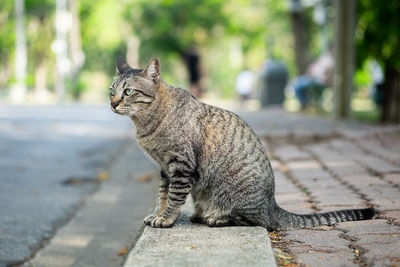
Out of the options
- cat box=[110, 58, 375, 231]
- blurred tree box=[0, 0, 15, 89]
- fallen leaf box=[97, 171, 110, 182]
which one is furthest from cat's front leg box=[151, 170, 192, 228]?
blurred tree box=[0, 0, 15, 89]

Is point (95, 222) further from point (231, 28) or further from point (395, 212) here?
point (231, 28)

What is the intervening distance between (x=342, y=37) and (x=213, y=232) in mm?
9018

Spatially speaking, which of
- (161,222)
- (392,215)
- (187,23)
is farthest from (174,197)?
(187,23)

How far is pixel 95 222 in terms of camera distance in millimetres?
5379

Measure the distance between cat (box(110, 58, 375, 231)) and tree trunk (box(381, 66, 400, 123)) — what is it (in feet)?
26.2

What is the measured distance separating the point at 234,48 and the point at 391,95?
38.0 metres

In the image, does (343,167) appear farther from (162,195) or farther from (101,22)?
(101,22)

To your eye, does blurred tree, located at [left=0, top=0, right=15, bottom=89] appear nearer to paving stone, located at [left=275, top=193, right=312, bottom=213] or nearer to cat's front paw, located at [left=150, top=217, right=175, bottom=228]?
paving stone, located at [left=275, top=193, right=312, bottom=213]

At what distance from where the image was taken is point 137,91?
12.8 ft

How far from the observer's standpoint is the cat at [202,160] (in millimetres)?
3625

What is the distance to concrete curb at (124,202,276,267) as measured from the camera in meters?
2.77

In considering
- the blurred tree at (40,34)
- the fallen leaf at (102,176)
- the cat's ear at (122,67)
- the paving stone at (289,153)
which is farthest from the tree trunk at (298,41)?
the blurred tree at (40,34)

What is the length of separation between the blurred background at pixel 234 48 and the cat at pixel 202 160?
25.7 ft

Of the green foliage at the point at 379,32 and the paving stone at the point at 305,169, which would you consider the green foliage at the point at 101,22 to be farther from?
the paving stone at the point at 305,169
